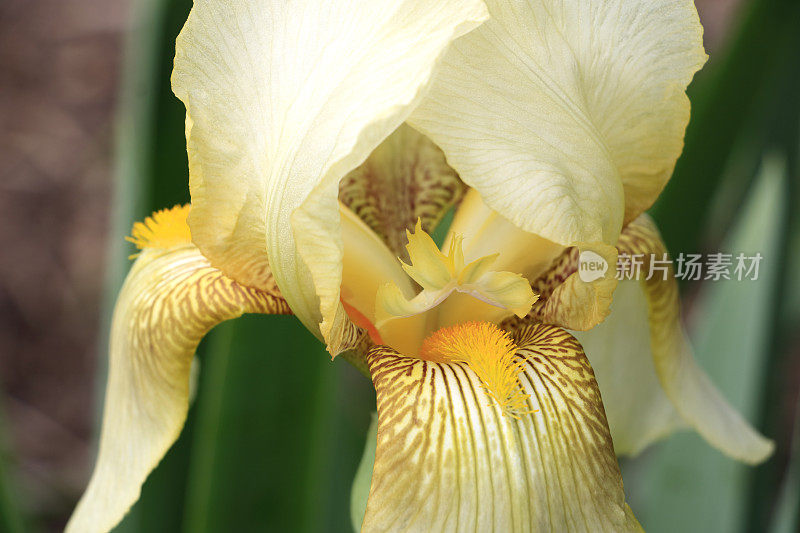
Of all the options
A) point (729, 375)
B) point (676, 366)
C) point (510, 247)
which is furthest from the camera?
point (729, 375)

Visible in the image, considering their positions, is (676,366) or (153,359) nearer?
(153,359)

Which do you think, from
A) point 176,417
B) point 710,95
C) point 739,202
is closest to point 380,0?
point 176,417

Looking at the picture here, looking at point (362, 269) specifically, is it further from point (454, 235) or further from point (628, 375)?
point (628, 375)

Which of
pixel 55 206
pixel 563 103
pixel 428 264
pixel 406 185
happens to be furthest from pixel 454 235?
pixel 55 206

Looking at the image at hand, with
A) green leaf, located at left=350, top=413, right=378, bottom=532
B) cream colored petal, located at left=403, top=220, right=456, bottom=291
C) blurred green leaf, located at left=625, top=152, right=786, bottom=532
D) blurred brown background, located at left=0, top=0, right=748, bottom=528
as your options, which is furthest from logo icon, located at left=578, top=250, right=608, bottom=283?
blurred brown background, located at left=0, top=0, right=748, bottom=528

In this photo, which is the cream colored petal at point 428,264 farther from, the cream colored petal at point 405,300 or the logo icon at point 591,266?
the logo icon at point 591,266

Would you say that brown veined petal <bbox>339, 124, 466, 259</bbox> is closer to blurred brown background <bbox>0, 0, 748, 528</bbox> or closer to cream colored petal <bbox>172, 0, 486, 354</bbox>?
cream colored petal <bbox>172, 0, 486, 354</bbox>

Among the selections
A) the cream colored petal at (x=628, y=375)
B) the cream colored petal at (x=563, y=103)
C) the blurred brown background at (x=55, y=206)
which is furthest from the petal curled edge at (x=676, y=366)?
the blurred brown background at (x=55, y=206)
